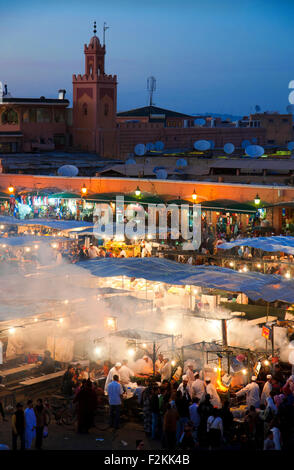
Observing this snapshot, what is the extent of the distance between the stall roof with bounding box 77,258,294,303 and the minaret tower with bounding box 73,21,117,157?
108 ft

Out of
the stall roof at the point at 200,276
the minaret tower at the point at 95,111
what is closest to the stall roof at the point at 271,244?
the stall roof at the point at 200,276

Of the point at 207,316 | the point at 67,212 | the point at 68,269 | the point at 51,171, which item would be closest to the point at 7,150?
the point at 51,171

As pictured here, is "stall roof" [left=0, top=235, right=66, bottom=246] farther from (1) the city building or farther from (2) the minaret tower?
(2) the minaret tower

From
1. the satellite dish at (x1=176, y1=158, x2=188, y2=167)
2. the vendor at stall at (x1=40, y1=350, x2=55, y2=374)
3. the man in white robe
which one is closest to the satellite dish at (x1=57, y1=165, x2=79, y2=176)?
the satellite dish at (x1=176, y1=158, x2=188, y2=167)

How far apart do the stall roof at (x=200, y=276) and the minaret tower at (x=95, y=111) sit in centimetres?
3304

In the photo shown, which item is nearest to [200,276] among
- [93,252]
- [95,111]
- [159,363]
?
[159,363]

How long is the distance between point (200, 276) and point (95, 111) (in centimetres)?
3528

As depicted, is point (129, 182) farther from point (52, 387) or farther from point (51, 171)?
point (52, 387)

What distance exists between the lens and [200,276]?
610 inches

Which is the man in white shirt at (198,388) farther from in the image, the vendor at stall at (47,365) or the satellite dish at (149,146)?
the satellite dish at (149,146)

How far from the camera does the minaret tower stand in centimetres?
4928

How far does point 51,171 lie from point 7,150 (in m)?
10.5

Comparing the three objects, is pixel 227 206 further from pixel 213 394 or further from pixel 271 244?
pixel 213 394

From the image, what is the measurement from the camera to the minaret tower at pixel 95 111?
49.3 meters
